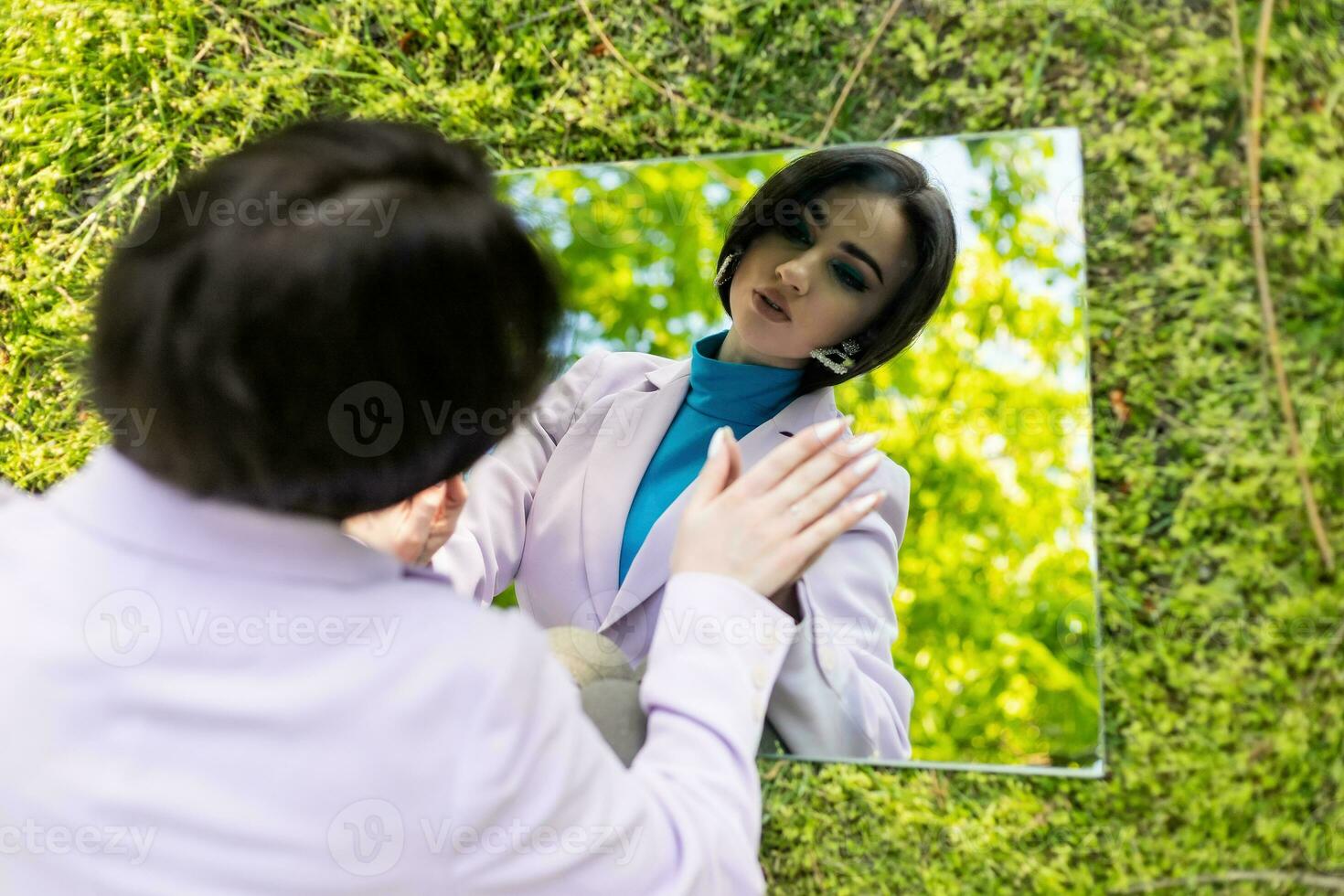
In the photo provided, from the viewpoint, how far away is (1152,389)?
1396 millimetres

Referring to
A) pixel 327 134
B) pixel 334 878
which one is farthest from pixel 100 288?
pixel 334 878

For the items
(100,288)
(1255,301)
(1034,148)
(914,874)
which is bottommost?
(914,874)

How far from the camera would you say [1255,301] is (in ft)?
4.49

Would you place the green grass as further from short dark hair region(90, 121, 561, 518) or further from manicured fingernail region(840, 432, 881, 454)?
short dark hair region(90, 121, 561, 518)

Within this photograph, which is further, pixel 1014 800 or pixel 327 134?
pixel 1014 800

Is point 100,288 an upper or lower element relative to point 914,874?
upper

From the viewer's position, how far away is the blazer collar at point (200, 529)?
26.1 inches

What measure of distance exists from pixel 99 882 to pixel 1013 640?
3.50 ft

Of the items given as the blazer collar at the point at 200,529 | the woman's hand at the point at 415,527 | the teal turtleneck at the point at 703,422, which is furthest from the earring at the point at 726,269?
the blazer collar at the point at 200,529

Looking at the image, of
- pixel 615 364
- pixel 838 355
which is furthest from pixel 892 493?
pixel 615 364

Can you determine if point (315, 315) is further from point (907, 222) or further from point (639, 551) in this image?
point (907, 222)

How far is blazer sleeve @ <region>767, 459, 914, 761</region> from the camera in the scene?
1296mm

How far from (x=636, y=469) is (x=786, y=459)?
239 mm

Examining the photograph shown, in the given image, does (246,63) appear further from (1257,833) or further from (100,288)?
(1257,833)
